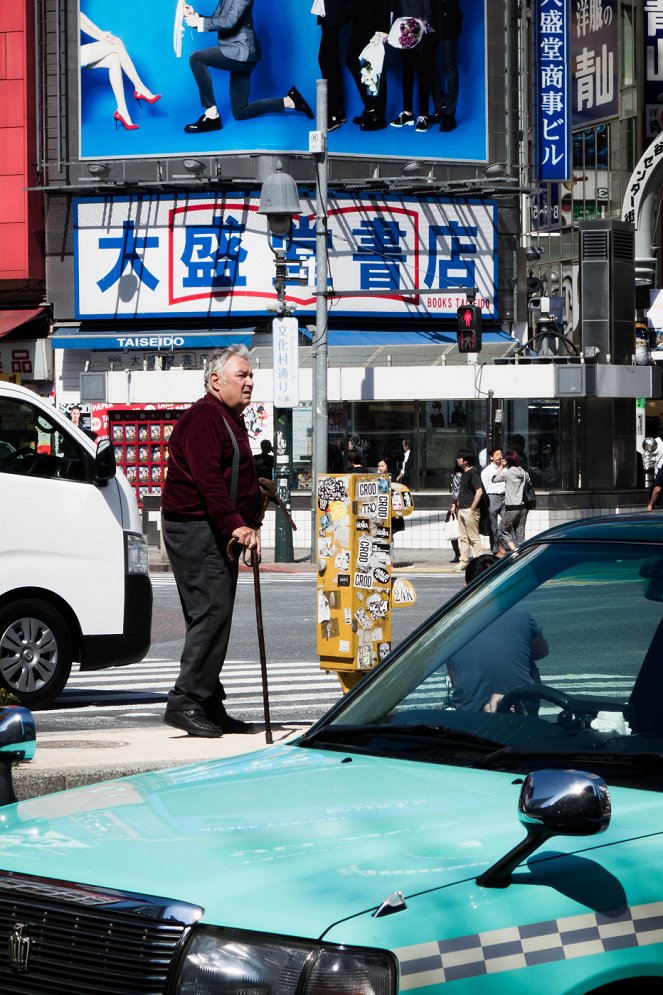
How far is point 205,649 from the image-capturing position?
825cm

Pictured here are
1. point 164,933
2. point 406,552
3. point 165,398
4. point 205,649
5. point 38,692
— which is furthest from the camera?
point 165,398

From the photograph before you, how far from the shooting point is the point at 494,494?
25672 mm

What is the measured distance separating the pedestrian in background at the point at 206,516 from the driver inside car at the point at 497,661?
420 centimetres

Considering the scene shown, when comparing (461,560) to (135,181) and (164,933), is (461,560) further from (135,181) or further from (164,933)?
(164,933)

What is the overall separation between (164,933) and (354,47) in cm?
3480

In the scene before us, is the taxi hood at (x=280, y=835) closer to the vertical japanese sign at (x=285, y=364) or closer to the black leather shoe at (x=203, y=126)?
the vertical japanese sign at (x=285, y=364)

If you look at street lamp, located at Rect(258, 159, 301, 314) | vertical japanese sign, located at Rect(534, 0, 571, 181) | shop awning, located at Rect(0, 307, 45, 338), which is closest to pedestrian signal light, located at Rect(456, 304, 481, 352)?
street lamp, located at Rect(258, 159, 301, 314)

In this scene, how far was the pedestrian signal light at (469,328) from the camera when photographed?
28062 millimetres

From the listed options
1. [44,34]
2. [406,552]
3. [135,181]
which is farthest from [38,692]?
[44,34]

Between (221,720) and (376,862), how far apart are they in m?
5.85

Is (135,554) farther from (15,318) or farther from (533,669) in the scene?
(15,318)

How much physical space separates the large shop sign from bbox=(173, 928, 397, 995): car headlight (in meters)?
33.0

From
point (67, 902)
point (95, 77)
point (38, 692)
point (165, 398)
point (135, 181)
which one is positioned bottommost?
point (38, 692)

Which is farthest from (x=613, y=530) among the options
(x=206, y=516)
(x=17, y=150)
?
(x=17, y=150)
